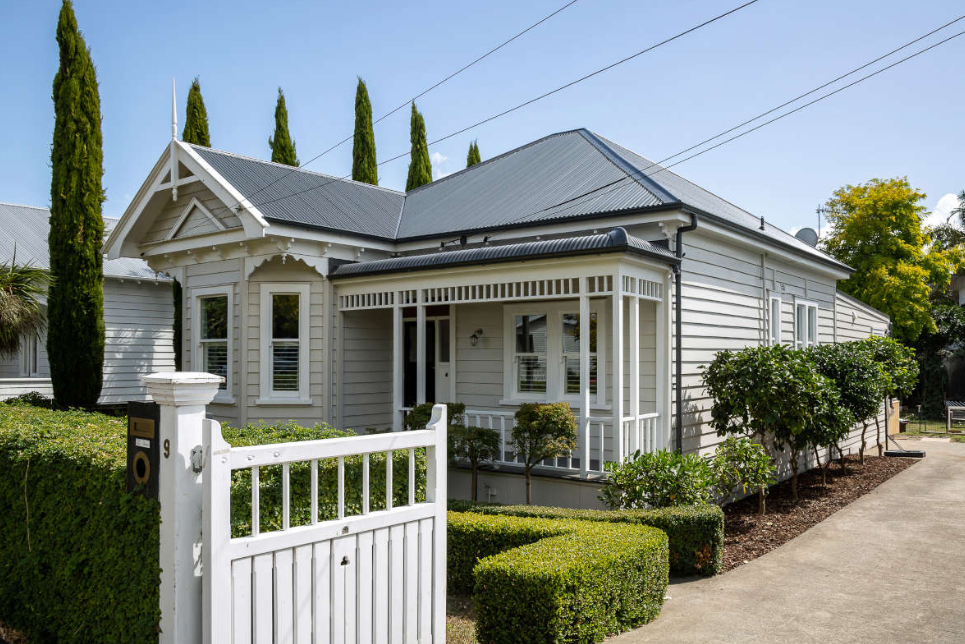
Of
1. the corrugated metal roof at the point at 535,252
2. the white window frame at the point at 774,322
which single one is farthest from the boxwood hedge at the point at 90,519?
the white window frame at the point at 774,322

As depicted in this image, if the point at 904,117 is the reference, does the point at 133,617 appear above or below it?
below

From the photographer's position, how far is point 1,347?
1131 centimetres

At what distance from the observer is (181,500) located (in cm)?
321

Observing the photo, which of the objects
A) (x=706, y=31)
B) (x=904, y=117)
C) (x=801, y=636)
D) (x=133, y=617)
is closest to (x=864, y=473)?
(x=904, y=117)

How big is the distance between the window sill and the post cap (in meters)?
8.22

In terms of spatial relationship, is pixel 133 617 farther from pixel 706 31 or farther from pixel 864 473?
pixel 864 473

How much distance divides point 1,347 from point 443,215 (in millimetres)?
7527

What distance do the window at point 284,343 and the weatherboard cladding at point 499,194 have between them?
1364mm

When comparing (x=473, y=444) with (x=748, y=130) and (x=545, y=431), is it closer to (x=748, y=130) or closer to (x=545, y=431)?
(x=545, y=431)

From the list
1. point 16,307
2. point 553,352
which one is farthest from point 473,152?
point 16,307

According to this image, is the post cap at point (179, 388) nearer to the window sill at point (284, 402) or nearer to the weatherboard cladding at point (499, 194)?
the weatherboard cladding at point (499, 194)

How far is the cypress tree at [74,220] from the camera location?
12.5 metres

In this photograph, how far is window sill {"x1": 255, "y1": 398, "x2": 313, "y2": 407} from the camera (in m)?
11.3

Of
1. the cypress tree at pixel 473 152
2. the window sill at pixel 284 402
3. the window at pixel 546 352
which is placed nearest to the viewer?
the window at pixel 546 352
